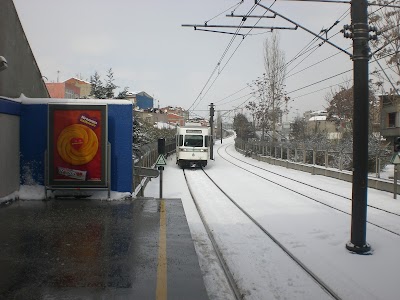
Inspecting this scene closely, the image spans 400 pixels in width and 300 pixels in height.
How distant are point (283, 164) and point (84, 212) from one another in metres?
25.3

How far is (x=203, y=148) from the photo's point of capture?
97.1ft

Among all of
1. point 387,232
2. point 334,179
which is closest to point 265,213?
point 387,232

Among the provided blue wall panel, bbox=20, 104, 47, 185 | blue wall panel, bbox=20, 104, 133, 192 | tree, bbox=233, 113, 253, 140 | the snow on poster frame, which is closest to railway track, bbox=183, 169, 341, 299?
blue wall panel, bbox=20, 104, 133, 192

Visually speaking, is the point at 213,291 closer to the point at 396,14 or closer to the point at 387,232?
the point at 387,232

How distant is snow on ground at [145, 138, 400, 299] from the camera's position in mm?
6293

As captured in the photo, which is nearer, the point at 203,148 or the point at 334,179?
the point at 334,179

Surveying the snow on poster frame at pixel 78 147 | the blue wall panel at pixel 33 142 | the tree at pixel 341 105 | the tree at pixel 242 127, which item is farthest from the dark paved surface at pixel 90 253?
the tree at pixel 242 127

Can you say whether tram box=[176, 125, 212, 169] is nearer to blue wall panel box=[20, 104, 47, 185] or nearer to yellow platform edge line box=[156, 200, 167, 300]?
blue wall panel box=[20, 104, 47, 185]

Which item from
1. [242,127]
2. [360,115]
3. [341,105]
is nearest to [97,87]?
[360,115]

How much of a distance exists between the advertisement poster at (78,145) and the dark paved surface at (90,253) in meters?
0.75

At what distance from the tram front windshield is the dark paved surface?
68.7 ft

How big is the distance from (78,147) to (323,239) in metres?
5.94

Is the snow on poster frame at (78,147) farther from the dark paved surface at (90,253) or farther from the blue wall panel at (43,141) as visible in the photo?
the dark paved surface at (90,253)

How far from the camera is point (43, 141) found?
9.47 meters
